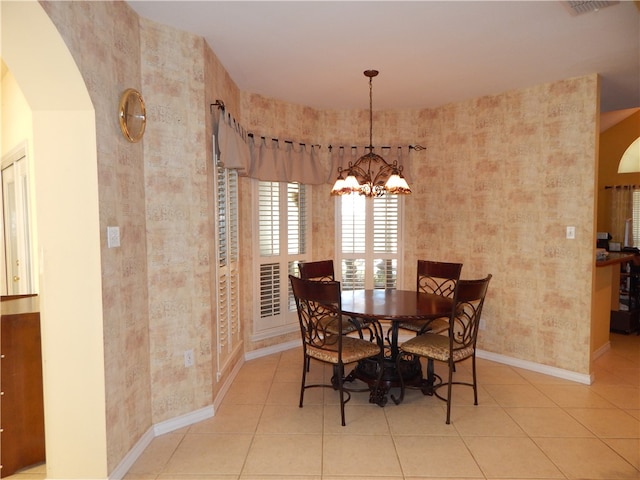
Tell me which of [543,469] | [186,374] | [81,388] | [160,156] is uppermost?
[160,156]

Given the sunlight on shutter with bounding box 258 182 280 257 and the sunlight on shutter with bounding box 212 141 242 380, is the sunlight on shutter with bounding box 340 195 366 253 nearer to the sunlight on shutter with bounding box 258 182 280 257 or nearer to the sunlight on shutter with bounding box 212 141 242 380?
the sunlight on shutter with bounding box 258 182 280 257

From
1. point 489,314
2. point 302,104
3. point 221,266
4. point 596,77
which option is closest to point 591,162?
point 596,77

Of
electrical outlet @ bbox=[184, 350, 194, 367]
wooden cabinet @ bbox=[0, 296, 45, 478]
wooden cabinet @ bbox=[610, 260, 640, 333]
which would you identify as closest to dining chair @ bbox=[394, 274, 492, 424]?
electrical outlet @ bbox=[184, 350, 194, 367]

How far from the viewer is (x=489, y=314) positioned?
4008 mm

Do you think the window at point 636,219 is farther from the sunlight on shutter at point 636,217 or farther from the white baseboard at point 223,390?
the white baseboard at point 223,390

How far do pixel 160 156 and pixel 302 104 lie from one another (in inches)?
84.2

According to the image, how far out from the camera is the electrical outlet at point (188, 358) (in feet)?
8.66

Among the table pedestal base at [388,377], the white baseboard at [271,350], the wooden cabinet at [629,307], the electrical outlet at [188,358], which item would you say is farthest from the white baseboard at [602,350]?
the electrical outlet at [188,358]

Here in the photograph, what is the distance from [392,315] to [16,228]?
330 centimetres

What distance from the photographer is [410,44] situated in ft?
9.18

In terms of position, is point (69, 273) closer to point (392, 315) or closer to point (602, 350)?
point (392, 315)

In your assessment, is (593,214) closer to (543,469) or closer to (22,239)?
(543,469)

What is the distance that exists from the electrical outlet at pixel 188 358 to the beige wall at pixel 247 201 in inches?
1.7

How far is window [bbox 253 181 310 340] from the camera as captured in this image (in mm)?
4012
